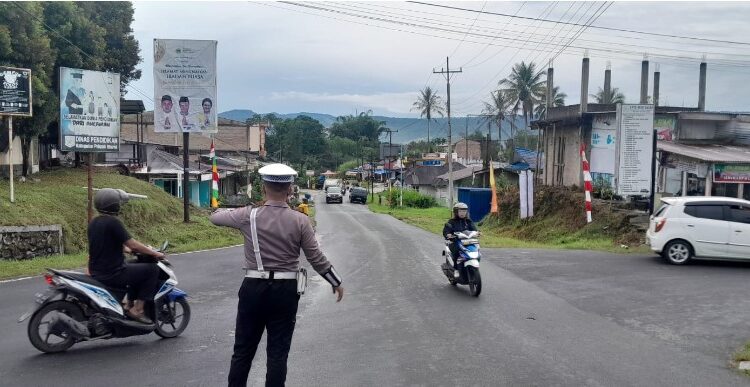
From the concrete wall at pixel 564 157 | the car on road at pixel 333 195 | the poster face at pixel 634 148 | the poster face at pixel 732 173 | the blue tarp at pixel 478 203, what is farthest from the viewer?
the car on road at pixel 333 195

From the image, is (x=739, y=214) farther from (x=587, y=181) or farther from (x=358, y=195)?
(x=358, y=195)

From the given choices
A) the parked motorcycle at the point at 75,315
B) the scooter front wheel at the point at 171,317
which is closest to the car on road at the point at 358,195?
the scooter front wheel at the point at 171,317

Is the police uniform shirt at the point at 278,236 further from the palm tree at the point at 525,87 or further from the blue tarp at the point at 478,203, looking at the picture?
the palm tree at the point at 525,87

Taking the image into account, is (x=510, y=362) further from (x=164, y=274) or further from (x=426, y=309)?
(x=164, y=274)

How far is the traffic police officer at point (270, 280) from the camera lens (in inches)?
192

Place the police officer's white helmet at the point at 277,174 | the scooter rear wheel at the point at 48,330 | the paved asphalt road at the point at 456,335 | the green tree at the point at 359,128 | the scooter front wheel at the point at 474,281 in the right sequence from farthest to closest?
the green tree at the point at 359,128 < the scooter front wheel at the point at 474,281 < the scooter rear wheel at the point at 48,330 < the paved asphalt road at the point at 456,335 < the police officer's white helmet at the point at 277,174

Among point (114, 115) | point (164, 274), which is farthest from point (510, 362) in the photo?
point (114, 115)

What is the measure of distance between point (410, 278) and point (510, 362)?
6.34 m

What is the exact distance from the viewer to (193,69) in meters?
21.2

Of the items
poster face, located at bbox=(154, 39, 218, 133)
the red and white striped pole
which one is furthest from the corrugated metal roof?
poster face, located at bbox=(154, 39, 218, 133)

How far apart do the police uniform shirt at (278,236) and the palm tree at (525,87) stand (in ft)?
236

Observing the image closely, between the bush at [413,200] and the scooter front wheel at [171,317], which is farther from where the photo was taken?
the bush at [413,200]

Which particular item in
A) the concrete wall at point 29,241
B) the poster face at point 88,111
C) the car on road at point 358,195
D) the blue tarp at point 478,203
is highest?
the poster face at point 88,111

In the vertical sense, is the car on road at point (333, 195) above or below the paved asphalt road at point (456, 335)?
below
